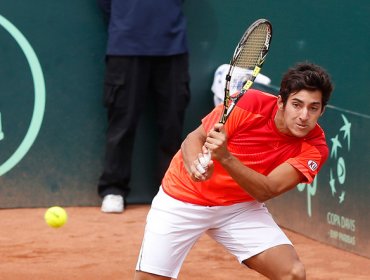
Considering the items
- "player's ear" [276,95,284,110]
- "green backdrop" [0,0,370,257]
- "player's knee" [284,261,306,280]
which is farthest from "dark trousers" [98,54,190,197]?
"player's knee" [284,261,306,280]

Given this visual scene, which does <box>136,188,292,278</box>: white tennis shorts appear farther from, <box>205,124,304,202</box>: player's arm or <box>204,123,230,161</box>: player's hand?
<box>204,123,230,161</box>: player's hand

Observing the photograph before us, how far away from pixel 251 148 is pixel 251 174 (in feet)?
1.17

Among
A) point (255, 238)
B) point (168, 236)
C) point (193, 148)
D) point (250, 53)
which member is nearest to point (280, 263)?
point (255, 238)

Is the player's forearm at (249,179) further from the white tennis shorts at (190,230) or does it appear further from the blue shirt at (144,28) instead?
the blue shirt at (144,28)

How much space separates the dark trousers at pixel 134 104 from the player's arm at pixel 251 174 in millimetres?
3261

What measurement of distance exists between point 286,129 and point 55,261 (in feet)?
7.82

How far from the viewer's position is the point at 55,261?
23.2 feet

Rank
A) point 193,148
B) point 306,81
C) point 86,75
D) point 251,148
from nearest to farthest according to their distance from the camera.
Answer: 1. point 306,81
2. point 193,148
3. point 251,148
4. point 86,75

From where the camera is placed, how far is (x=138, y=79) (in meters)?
8.35

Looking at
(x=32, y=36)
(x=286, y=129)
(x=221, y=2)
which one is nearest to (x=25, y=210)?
(x=32, y=36)

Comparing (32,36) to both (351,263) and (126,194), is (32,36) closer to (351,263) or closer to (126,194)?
(126,194)

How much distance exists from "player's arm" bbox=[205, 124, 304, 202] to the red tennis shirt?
0.10 m

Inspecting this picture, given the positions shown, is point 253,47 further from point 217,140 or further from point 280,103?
point 217,140

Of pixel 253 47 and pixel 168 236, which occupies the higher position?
pixel 253 47
